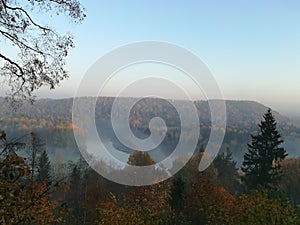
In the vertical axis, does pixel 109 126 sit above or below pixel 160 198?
above

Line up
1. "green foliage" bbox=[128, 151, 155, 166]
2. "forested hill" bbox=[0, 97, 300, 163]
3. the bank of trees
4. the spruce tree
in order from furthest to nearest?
"forested hill" bbox=[0, 97, 300, 163]
"green foliage" bbox=[128, 151, 155, 166]
the spruce tree
the bank of trees

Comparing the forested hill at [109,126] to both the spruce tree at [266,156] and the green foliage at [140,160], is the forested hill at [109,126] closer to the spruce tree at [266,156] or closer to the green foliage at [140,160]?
the green foliage at [140,160]

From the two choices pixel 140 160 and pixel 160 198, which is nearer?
pixel 160 198

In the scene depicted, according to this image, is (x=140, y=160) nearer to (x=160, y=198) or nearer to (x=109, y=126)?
(x=160, y=198)

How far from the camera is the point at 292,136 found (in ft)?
572

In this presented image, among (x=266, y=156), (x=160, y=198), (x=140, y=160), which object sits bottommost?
(x=160, y=198)

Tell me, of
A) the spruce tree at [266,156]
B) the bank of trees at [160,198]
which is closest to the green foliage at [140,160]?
the bank of trees at [160,198]

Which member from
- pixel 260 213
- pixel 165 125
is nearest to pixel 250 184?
pixel 260 213

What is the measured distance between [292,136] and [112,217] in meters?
180

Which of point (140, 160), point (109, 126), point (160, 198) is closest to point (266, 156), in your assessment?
point (160, 198)

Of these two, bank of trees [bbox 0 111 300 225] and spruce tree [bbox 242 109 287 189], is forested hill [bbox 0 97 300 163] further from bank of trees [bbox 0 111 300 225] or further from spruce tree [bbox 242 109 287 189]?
spruce tree [bbox 242 109 287 189]

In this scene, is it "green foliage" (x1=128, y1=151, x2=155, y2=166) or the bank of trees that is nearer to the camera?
the bank of trees

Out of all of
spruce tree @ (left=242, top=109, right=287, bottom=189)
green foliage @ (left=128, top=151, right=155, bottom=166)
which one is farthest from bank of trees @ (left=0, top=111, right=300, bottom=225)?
green foliage @ (left=128, top=151, right=155, bottom=166)

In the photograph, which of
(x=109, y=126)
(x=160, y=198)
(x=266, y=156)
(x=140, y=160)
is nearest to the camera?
(x=266, y=156)
